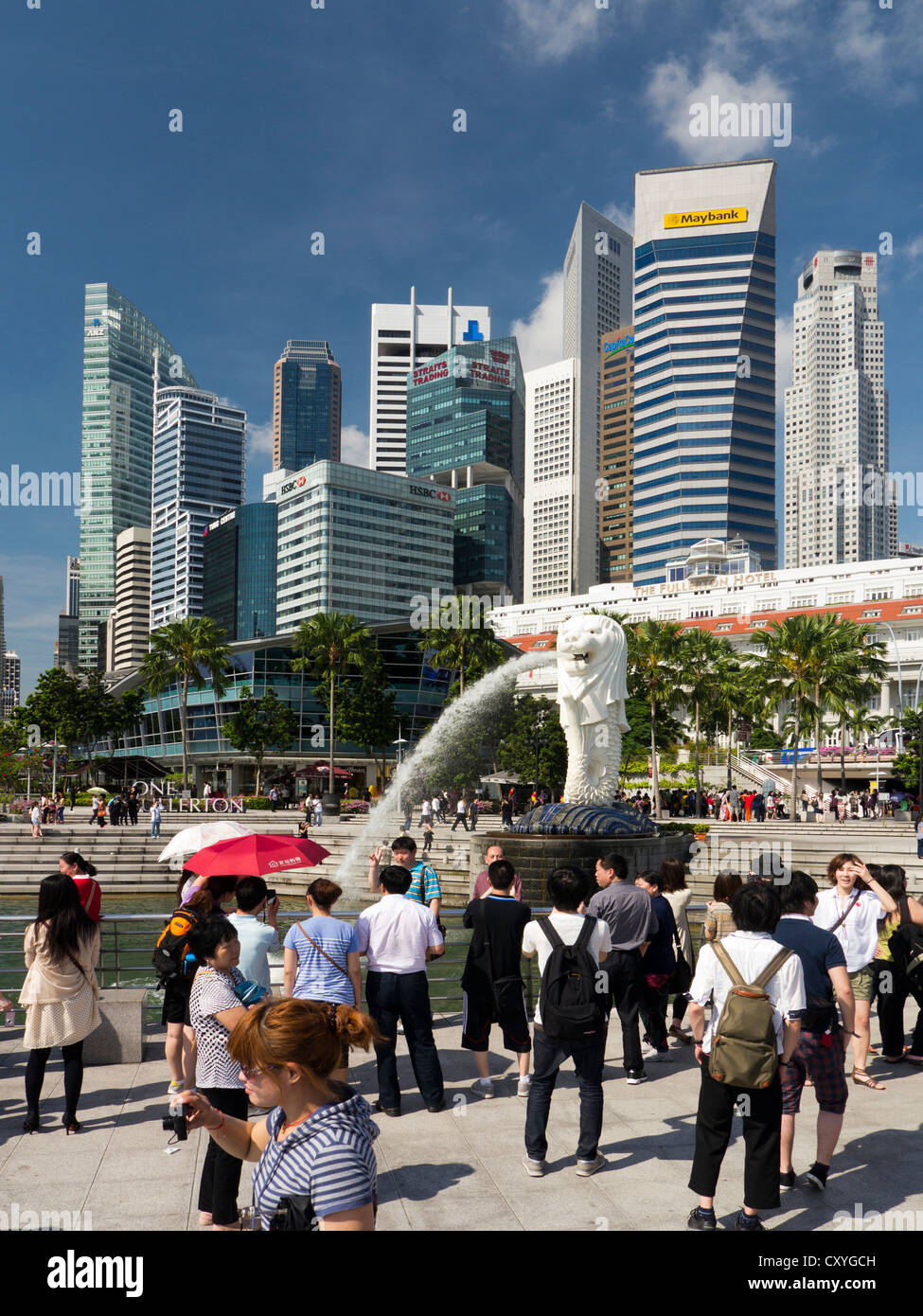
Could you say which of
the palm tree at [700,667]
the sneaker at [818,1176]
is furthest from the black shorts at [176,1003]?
the palm tree at [700,667]

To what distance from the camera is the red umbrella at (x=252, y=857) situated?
22.9 ft

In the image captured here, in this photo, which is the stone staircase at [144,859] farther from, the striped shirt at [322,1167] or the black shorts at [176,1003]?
the striped shirt at [322,1167]

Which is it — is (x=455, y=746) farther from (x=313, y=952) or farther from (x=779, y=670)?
(x=313, y=952)

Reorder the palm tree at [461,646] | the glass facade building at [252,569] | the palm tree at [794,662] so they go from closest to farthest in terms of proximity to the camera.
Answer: the palm tree at [794,662] → the palm tree at [461,646] → the glass facade building at [252,569]

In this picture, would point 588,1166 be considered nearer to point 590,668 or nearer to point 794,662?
point 590,668

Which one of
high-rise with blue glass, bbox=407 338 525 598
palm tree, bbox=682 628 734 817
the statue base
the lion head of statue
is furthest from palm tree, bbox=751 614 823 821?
high-rise with blue glass, bbox=407 338 525 598

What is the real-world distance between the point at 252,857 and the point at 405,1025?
1.72 m

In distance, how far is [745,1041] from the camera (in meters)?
4.62

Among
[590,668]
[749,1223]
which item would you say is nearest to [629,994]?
[749,1223]

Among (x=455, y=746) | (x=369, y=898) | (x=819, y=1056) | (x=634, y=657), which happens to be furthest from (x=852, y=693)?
(x=819, y=1056)

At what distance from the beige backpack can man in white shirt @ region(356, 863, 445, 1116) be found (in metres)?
2.40

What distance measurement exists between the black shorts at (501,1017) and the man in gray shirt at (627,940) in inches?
29.8

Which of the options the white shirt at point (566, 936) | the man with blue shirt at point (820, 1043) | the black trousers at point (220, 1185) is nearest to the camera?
the black trousers at point (220, 1185)
